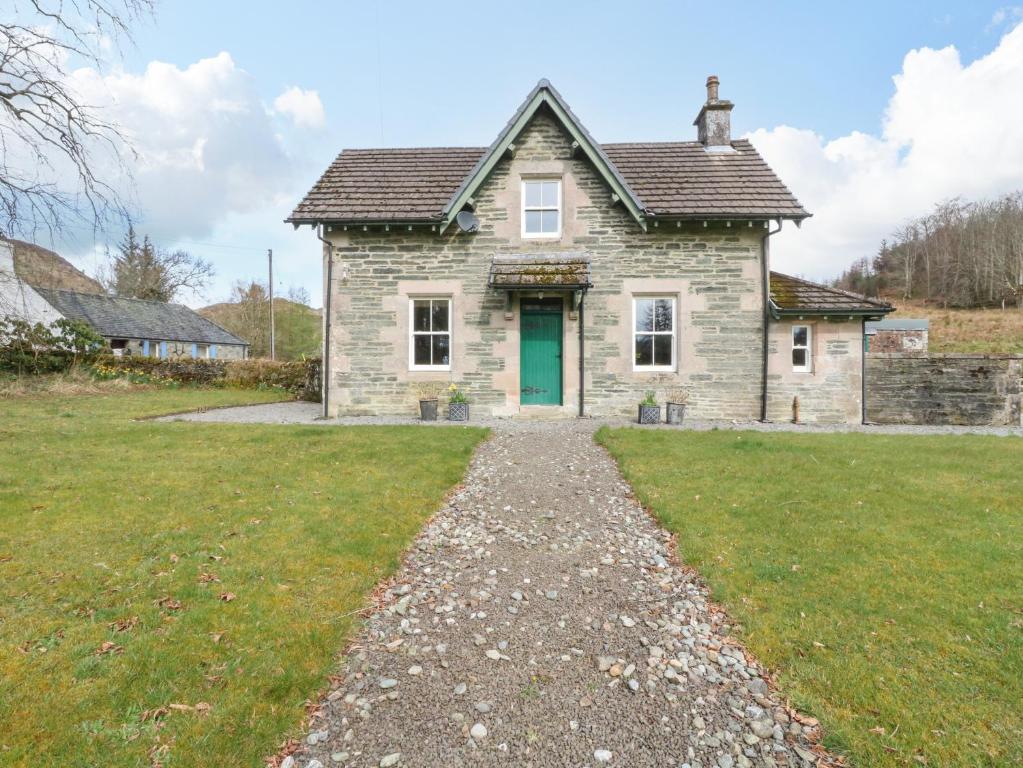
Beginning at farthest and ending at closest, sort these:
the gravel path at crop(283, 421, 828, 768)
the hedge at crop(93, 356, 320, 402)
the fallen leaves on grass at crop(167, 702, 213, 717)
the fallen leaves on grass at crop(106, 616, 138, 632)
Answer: the hedge at crop(93, 356, 320, 402) → the fallen leaves on grass at crop(106, 616, 138, 632) → the fallen leaves on grass at crop(167, 702, 213, 717) → the gravel path at crop(283, 421, 828, 768)

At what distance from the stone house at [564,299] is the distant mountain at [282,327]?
29.9 metres

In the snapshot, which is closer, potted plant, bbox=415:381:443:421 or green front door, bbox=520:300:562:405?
potted plant, bbox=415:381:443:421

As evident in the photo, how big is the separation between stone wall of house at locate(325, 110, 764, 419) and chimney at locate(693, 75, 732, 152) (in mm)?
4256

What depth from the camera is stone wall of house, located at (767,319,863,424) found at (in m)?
13.5

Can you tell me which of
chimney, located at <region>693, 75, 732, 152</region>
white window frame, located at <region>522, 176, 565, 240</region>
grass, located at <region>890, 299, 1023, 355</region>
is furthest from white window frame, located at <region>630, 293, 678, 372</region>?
grass, located at <region>890, 299, 1023, 355</region>

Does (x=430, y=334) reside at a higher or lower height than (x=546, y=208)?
lower

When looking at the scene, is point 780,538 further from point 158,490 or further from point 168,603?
point 158,490

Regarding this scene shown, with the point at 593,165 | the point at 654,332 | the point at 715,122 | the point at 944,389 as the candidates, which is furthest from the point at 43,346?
the point at 944,389

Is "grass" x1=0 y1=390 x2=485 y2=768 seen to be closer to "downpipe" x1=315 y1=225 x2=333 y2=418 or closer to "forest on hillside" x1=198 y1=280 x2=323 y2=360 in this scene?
"downpipe" x1=315 y1=225 x2=333 y2=418

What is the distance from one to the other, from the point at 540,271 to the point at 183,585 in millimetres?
10619

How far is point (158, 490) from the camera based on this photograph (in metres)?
6.62

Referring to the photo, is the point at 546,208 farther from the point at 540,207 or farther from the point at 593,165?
the point at 593,165

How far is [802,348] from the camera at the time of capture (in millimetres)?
13680

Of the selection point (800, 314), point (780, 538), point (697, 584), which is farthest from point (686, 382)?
point (697, 584)
